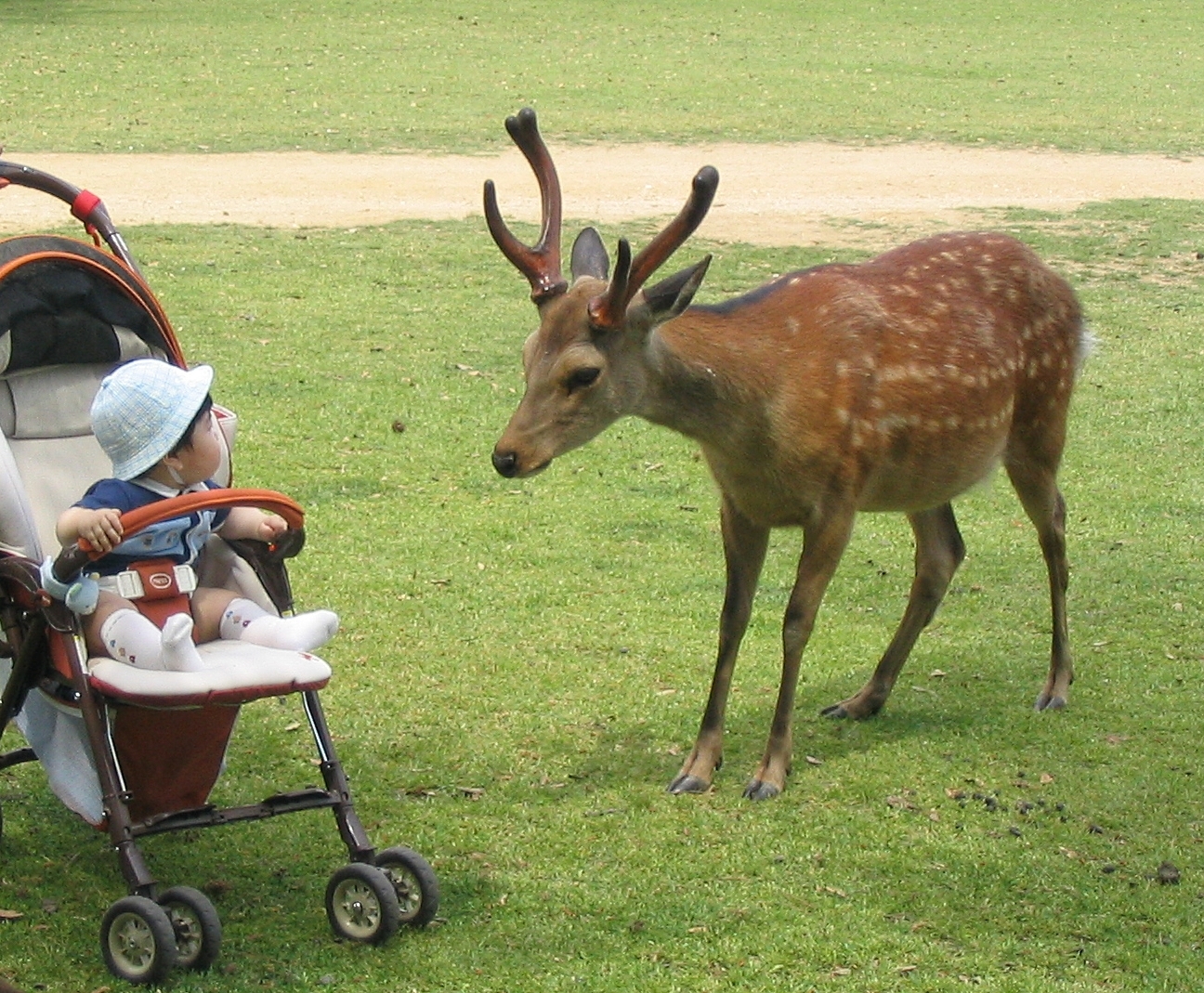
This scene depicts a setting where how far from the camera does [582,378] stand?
18.5 ft

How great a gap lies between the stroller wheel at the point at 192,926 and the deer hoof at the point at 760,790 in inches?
78.4

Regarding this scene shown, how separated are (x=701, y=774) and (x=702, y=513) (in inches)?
117

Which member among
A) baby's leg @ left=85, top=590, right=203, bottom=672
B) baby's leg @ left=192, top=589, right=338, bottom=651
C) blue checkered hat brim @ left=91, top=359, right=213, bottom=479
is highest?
blue checkered hat brim @ left=91, top=359, right=213, bottom=479

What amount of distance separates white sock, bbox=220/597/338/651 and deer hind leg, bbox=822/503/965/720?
8.21 ft

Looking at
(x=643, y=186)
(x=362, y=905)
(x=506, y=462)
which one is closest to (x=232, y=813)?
(x=362, y=905)

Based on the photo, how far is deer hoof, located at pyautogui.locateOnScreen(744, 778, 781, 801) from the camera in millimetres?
5871

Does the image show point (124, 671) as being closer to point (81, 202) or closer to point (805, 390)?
point (81, 202)

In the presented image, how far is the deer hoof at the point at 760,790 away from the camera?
19.3 feet

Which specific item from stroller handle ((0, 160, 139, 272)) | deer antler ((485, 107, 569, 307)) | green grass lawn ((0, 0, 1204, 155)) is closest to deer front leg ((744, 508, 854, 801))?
deer antler ((485, 107, 569, 307))

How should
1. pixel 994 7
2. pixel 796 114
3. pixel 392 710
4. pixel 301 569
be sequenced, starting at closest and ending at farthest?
pixel 392 710
pixel 301 569
pixel 796 114
pixel 994 7

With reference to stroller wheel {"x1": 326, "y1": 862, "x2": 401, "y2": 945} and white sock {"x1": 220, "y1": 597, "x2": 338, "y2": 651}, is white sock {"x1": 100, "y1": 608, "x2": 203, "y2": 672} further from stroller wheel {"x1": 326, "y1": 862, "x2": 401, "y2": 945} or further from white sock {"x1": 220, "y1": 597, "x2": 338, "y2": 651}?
stroller wheel {"x1": 326, "y1": 862, "x2": 401, "y2": 945}

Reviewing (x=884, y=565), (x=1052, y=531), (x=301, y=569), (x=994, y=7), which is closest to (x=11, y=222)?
(x=301, y=569)

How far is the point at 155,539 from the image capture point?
4.67 meters

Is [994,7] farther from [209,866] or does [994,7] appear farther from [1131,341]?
[209,866]
